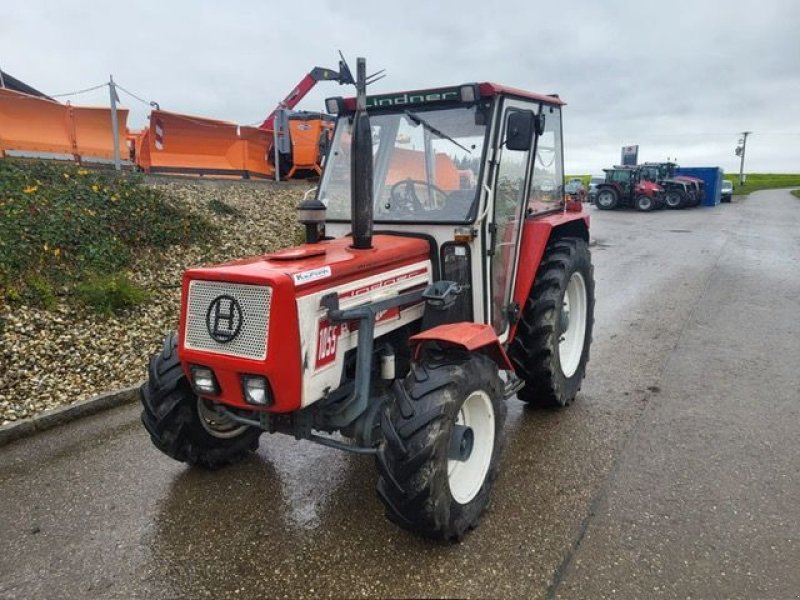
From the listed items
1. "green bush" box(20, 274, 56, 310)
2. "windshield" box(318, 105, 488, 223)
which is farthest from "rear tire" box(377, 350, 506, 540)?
"green bush" box(20, 274, 56, 310)

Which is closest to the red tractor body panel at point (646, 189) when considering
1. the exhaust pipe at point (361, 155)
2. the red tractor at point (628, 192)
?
the red tractor at point (628, 192)

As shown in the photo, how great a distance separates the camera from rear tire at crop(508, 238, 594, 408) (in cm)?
408

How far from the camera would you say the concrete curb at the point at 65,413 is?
4.10 meters

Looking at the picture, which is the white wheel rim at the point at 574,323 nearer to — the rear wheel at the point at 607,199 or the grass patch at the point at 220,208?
the grass patch at the point at 220,208

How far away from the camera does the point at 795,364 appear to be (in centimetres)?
550

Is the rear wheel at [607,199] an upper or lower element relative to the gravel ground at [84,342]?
upper

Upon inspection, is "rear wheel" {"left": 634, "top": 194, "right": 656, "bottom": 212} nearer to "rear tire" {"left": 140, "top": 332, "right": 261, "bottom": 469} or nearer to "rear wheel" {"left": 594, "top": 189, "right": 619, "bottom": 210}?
"rear wheel" {"left": 594, "top": 189, "right": 619, "bottom": 210}

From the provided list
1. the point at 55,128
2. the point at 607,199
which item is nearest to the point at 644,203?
the point at 607,199

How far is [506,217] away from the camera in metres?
3.90

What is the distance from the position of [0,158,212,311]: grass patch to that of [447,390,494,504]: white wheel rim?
13.5 feet

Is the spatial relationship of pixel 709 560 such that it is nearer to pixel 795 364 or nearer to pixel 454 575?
pixel 454 575

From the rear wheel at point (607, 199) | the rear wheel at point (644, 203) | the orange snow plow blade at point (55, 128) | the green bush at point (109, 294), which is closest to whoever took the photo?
the green bush at point (109, 294)

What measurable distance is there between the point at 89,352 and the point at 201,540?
2826mm

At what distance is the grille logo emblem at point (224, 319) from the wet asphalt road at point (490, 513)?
1053 millimetres
